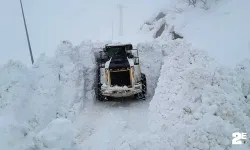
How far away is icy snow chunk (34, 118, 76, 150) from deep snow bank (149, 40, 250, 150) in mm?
2660

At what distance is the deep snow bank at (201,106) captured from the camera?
25.8ft

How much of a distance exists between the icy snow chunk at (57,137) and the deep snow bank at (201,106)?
2660 mm

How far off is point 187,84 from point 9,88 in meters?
7.30

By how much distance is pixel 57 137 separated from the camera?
275 inches

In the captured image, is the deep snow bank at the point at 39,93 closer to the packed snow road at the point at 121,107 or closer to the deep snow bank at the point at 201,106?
the packed snow road at the point at 121,107

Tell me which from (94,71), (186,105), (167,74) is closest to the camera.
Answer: (186,105)

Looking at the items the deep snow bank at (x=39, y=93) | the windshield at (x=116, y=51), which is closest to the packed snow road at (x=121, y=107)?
the deep snow bank at (x=39, y=93)

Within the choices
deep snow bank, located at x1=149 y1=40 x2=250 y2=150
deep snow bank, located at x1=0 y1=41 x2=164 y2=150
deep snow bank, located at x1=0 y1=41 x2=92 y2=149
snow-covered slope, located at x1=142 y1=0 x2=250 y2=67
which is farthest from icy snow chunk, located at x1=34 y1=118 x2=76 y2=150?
snow-covered slope, located at x1=142 y1=0 x2=250 y2=67

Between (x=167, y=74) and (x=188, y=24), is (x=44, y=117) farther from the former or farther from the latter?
(x=188, y=24)

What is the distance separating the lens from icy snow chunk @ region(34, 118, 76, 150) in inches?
272

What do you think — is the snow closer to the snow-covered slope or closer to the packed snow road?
the packed snow road

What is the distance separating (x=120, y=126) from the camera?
10602 millimetres

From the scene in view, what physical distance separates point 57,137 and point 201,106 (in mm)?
4741

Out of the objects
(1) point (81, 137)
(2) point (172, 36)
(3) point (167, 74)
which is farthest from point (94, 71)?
(2) point (172, 36)
